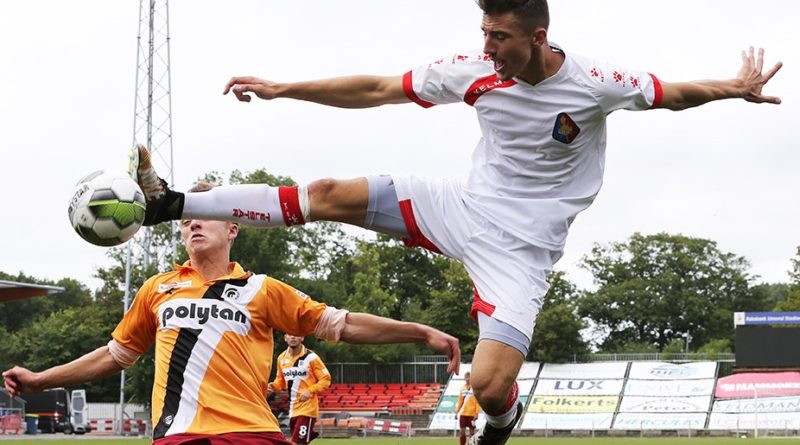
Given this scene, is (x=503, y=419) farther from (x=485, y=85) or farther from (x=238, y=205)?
(x=238, y=205)

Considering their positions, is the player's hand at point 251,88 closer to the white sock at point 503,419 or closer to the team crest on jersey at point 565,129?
the team crest on jersey at point 565,129

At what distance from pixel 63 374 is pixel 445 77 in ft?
9.98

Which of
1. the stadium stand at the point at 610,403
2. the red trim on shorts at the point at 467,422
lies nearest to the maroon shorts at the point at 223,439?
the red trim on shorts at the point at 467,422

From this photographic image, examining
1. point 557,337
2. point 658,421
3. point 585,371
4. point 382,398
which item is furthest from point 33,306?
point 658,421

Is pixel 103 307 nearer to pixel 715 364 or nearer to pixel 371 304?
pixel 371 304

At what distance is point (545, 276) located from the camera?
755cm

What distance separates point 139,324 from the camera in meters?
6.91

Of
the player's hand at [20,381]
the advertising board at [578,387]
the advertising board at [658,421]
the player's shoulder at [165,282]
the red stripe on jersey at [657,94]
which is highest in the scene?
the red stripe on jersey at [657,94]

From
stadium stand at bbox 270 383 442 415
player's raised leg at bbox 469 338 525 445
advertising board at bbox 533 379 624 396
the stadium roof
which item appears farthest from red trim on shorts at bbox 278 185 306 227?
stadium stand at bbox 270 383 442 415

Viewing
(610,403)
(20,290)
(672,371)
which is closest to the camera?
(20,290)

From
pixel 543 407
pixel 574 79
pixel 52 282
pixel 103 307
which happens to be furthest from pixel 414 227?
pixel 52 282

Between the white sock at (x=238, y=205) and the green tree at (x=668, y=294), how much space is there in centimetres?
8661

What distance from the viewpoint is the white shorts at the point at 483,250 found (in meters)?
7.30

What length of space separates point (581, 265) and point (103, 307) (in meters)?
40.0
